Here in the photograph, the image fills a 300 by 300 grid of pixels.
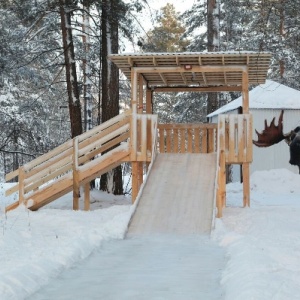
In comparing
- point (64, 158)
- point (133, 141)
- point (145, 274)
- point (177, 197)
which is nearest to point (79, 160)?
point (64, 158)

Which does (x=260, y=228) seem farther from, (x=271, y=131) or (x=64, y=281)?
(x=271, y=131)

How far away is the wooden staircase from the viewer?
11562mm

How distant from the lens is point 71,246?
21.5 ft

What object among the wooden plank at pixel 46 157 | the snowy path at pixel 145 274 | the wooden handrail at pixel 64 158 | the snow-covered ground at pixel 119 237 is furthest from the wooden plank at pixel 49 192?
→ the snowy path at pixel 145 274

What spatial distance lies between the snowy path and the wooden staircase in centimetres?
417

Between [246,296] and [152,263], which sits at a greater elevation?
[246,296]

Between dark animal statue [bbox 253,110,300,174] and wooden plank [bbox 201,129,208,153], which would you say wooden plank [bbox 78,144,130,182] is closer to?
wooden plank [bbox 201,129,208,153]

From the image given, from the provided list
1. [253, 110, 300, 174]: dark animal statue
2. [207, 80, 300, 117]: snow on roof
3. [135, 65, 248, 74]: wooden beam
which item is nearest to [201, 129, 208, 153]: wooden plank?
[135, 65, 248, 74]: wooden beam

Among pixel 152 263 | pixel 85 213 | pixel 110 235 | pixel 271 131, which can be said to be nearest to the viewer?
pixel 152 263

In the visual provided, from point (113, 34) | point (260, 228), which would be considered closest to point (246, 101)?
point (260, 228)

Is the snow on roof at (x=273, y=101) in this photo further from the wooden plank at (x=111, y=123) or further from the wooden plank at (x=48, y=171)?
the wooden plank at (x=48, y=171)

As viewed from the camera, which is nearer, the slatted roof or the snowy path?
the snowy path

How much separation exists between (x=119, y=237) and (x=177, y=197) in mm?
2485

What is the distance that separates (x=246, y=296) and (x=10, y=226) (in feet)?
17.7
